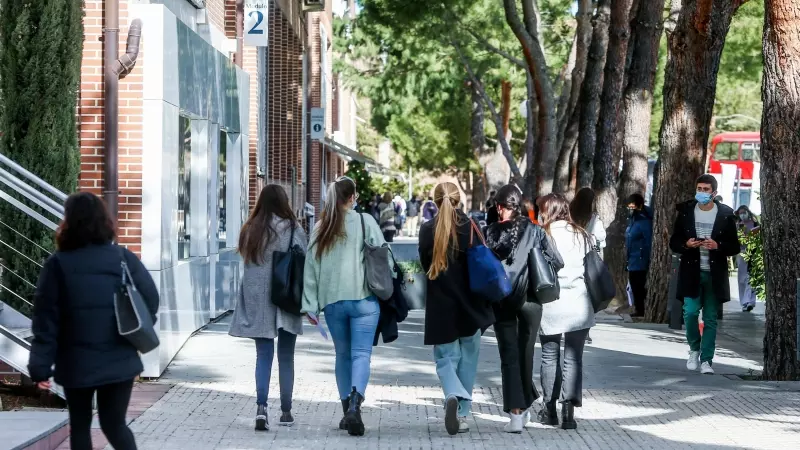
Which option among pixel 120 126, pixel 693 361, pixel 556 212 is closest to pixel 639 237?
pixel 693 361

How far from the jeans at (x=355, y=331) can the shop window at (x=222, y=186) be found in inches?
328

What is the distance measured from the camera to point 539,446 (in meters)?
8.66

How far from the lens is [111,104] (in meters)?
11.7

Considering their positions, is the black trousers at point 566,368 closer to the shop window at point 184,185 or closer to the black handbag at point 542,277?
the black handbag at point 542,277

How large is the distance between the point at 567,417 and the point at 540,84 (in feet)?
57.2

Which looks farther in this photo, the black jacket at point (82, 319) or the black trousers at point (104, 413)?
the black trousers at point (104, 413)

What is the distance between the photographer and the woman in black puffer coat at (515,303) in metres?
9.06

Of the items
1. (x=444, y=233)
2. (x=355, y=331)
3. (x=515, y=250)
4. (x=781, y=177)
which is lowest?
(x=355, y=331)

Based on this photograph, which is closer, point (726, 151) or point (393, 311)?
point (393, 311)

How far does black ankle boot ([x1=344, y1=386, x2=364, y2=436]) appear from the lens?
890 centimetres

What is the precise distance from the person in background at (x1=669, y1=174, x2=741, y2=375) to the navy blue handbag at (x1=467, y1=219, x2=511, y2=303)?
11.9 feet

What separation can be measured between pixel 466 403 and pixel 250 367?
3.83 meters

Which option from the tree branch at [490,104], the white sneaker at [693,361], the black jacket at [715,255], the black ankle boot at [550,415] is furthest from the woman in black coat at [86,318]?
the tree branch at [490,104]

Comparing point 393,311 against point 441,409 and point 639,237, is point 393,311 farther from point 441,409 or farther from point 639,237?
point 639,237
